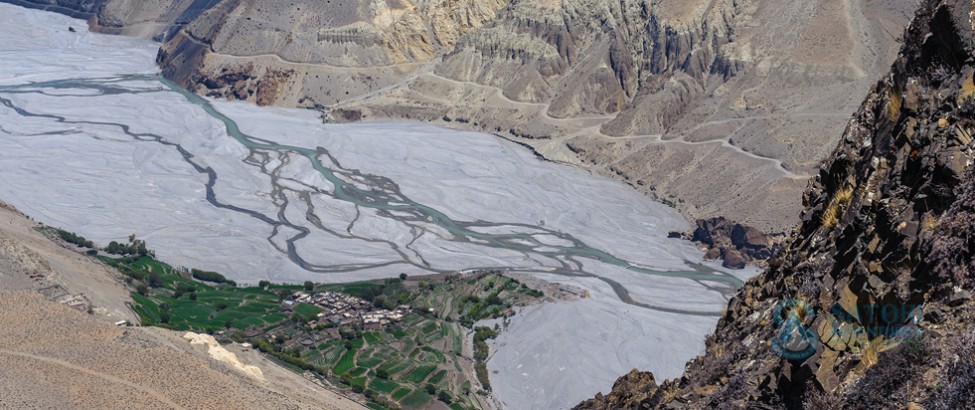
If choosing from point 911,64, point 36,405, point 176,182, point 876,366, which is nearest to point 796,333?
point 876,366

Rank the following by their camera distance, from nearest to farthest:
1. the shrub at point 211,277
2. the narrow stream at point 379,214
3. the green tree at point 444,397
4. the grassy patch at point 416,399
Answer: the grassy patch at point 416,399 → the green tree at point 444,397 → the shrub at point 211,277 → the narrow stream at point 379,214

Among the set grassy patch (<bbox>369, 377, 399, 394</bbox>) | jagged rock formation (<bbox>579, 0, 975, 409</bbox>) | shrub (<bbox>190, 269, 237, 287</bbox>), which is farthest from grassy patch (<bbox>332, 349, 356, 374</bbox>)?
jagged rock formation (<bbox>579, 0, 975, 409</bbox>)

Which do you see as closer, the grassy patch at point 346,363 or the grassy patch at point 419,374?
the grassy patch at point 419,374

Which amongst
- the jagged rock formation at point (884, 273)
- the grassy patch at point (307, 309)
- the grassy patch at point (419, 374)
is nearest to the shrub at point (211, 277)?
the grassy patch at point (307, 309)

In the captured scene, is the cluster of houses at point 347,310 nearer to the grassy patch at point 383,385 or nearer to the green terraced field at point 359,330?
the green terraced field at point 359,330

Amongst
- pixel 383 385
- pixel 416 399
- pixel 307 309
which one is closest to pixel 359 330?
pixel 307 309

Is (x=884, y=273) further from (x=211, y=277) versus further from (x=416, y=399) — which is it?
(x=211, y=277)
